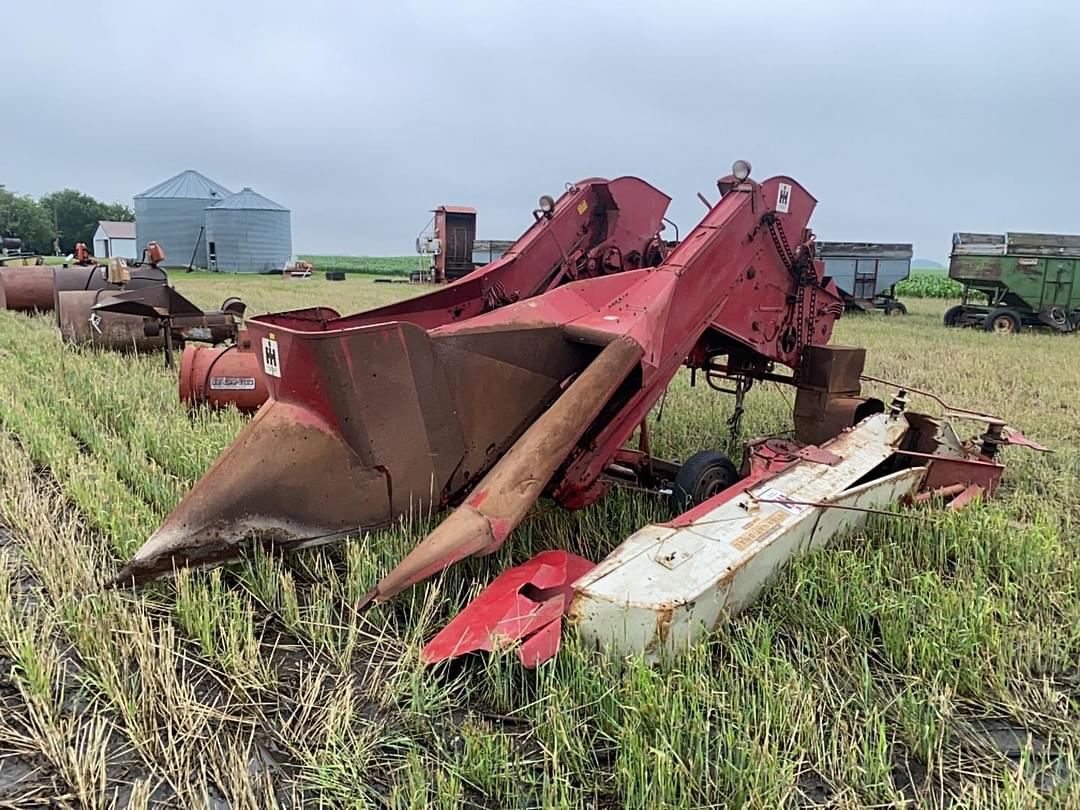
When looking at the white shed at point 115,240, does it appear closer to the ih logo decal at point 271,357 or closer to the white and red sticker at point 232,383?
the white and red sticker at point 232,383

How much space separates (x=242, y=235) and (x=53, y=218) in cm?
3363

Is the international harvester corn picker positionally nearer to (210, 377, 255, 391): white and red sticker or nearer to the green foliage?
(210, 377, 255, 391): white and red sticker

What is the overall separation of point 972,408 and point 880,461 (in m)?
4.20

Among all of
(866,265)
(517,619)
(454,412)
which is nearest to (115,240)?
(866,265)

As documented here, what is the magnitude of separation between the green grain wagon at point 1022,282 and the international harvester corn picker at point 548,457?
48.3 ft

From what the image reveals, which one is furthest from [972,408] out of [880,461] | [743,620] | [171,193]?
[171,193]

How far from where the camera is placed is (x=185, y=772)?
1.87m

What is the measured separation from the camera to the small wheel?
16312mm

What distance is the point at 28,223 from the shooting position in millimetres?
63375

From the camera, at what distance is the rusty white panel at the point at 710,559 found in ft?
7.18

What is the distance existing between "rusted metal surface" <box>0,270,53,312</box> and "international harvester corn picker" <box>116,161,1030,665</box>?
1217 cm

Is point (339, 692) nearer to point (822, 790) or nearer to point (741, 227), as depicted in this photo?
point (822, 790)

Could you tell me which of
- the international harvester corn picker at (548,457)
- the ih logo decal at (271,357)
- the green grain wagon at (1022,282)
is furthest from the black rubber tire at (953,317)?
the ih logo decal at (271,357)

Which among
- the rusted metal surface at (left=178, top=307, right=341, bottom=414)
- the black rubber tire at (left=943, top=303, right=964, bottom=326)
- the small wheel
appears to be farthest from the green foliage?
the rusted metal surface at (left=178, top=307, right=341, bottom=414)
